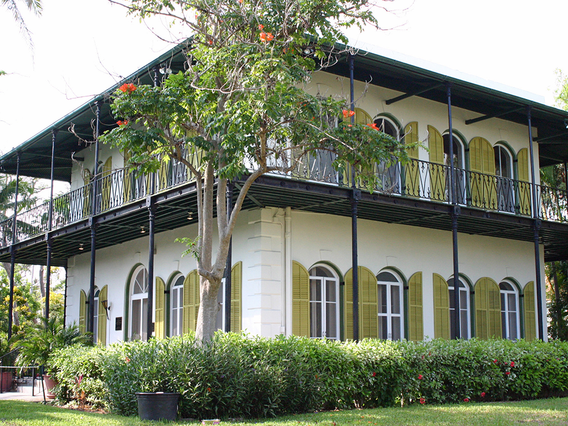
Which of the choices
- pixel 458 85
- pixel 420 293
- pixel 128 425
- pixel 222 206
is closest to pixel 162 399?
pixel 128 425

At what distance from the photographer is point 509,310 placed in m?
16.0

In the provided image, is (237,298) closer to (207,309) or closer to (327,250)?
(327,250)

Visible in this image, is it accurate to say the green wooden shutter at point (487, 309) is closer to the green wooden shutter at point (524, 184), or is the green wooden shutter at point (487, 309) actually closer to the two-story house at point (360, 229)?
the two-story house at point (360, 229)

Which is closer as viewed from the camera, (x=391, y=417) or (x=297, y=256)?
(x=391, y=417)

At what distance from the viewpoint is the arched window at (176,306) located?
47.4 feet

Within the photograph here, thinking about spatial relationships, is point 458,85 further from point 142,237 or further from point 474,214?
point 142,237

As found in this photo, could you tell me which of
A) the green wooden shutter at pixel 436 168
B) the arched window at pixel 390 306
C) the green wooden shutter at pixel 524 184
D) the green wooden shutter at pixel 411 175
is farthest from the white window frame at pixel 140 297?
the green wooden shutter at pixel 524 184

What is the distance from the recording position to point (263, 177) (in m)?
10.7

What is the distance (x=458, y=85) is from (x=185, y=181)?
598cm

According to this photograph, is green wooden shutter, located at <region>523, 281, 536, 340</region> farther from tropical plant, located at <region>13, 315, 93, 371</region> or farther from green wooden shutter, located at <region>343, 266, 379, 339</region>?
tropical plant, located at <region>13, 315, 93, 371</region>

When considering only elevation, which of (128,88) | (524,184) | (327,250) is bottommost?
(327,250)

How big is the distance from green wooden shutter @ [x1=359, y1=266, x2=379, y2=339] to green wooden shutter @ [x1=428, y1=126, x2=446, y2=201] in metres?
2.17

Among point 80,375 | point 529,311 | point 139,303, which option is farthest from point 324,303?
point 529,311

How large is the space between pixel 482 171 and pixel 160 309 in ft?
27.0
